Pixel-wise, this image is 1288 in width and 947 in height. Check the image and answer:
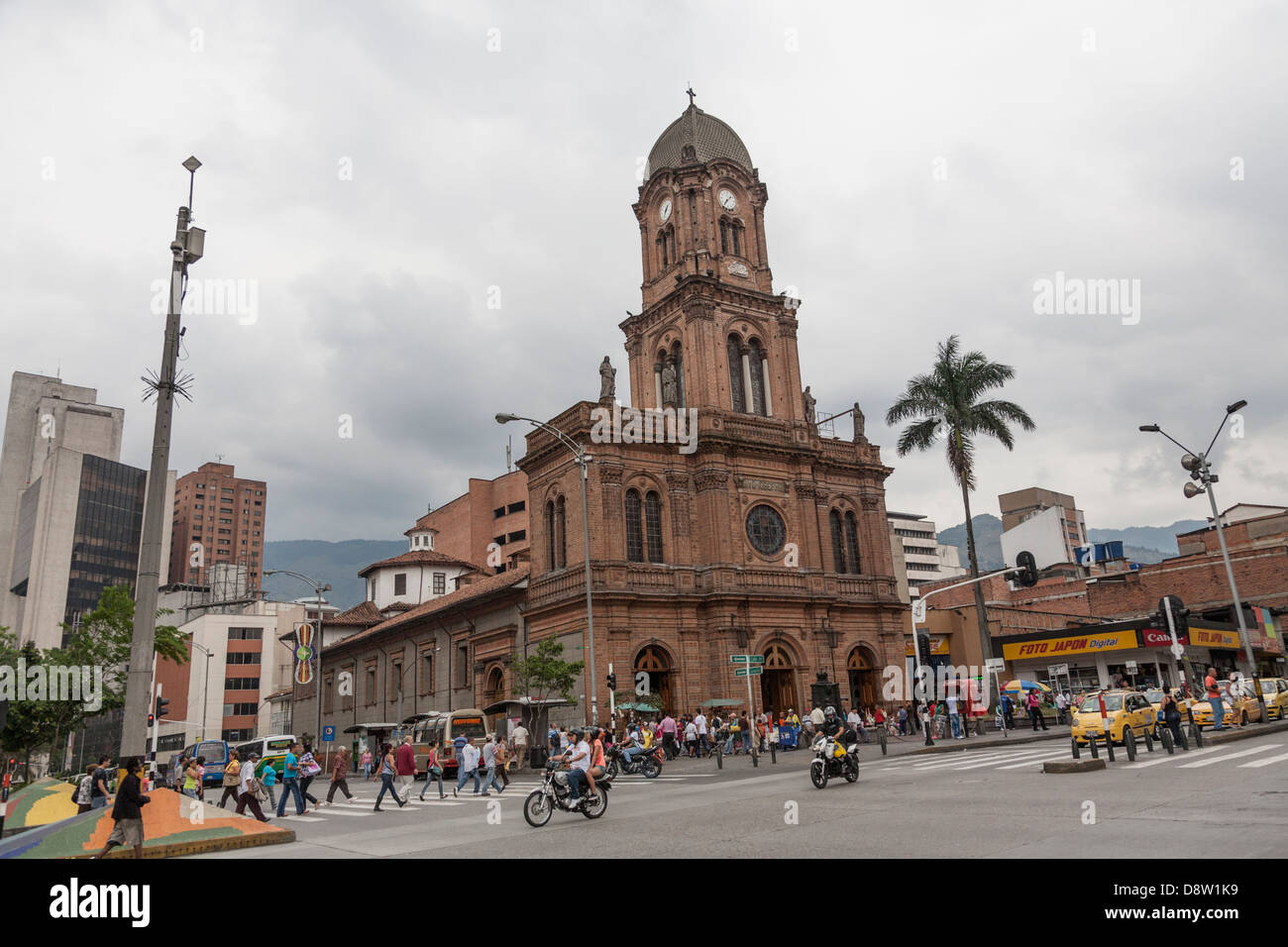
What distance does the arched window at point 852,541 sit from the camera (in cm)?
4588

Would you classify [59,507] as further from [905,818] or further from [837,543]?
[905,818]

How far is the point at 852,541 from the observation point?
46.4m

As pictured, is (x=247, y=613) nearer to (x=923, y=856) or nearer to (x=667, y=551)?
(x=667, y=551)

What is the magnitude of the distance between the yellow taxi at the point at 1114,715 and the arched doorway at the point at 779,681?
16.0 metres

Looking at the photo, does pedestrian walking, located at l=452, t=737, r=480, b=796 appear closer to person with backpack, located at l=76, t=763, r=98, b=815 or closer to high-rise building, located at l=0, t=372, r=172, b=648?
person with backpack, located at l=76, t=763, r=98, b=815

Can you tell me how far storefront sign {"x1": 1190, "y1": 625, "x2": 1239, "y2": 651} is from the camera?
5312cm

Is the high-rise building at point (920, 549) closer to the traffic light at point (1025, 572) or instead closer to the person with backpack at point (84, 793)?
the traffic light at point (1025, 572)

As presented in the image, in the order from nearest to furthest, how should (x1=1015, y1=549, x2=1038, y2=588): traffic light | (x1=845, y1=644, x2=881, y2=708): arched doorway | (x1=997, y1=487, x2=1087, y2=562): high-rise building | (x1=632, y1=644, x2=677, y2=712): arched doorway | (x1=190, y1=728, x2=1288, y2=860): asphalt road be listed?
1. (x1=190, y1=728, x2=1288, y2=860): asphalt road
2. (x1=1015, y1=549, x2=1038, y2=588): traffic light
3. (x1=632, y1=644, x2=677, y2=712): arched doorway
4. (x1=845, y1=644, x2=881, y2=708): arched doorway
5. (x1=997, y1=487, x2=1087, y2=562): high-rise building

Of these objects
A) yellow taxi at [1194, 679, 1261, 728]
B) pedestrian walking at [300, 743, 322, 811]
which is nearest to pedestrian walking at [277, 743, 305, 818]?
pedestrian walking at [300, 743, 322, 811]

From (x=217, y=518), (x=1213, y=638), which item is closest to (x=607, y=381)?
(x=1213, y=638)

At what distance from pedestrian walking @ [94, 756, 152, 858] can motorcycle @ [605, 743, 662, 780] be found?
1452 centimetres
